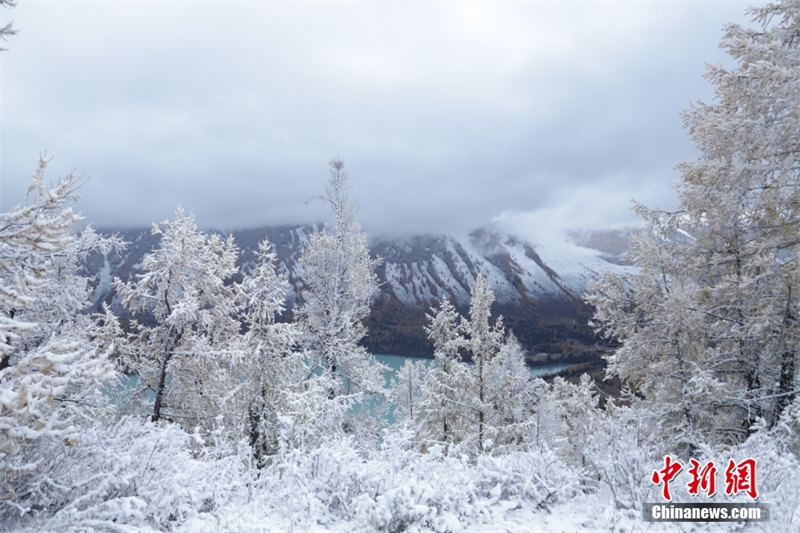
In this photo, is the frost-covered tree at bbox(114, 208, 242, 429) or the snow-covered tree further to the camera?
the snow-covered tree

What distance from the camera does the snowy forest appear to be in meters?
4.83

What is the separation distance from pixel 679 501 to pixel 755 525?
742mm

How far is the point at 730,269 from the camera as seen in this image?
928 cm

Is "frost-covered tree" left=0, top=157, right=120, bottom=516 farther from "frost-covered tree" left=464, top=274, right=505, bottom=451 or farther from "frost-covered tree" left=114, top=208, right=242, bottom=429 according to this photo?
"frost-covered tree" left=464, top=274, right=505, bottom=451

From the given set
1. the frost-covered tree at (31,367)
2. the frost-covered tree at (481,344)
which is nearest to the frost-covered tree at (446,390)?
the frost-covered tree at (481,344)

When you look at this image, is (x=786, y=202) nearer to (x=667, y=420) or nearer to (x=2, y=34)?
(x=667, y=420)

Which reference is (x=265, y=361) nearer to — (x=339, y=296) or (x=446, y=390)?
(x=339, y=296)

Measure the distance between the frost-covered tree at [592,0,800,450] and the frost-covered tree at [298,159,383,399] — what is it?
28.2ft

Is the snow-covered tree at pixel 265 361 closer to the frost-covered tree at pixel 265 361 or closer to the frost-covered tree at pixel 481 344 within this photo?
the frost-covered tree at pixel 265 361

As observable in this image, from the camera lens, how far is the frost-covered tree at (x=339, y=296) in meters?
15.5

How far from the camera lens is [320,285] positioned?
53.8ft

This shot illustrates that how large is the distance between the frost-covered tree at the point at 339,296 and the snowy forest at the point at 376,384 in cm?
9

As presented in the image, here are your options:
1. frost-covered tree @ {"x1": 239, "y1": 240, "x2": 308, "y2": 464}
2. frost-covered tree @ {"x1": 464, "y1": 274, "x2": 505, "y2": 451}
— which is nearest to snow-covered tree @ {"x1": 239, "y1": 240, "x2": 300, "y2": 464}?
frost-covered tree @ {"x1": 239, "y1": 240, "x2": 308, "y2": 464}

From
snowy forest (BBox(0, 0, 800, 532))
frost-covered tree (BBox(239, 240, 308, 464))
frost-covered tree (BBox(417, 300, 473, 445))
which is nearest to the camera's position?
snowy forest (BBox(0, 0, 800, 532))
